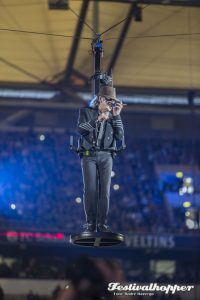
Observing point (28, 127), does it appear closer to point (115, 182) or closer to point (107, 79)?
point (115, 182)

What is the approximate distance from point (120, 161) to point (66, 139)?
1.56 meters

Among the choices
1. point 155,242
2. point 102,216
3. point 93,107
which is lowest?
point 155,242

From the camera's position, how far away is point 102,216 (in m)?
5.31

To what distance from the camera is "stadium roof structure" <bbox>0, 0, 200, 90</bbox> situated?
9531mm

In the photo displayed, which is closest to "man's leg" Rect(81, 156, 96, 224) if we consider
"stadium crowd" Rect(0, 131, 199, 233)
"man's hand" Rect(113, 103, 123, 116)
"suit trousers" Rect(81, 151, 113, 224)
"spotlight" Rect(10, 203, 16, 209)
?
"suit trousers" Rect(81, 151, 113, 224)

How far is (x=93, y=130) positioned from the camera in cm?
527

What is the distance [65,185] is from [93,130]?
10.1 meters

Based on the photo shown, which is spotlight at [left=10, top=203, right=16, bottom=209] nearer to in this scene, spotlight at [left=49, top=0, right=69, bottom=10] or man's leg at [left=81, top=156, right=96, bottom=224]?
spotlight at [left=49, top=0, right=69, bottom=10]

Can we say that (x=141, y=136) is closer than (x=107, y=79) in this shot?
No

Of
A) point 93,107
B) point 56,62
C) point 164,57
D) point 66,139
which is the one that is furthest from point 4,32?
point 66,139

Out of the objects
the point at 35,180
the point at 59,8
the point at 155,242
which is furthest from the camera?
the point at 35,180

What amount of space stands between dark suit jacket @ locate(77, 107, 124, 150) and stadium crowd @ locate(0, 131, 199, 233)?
29.5 feet

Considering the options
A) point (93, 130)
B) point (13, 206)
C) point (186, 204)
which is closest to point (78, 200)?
point (13, 206)

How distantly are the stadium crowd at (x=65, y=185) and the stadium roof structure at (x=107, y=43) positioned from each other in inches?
124
